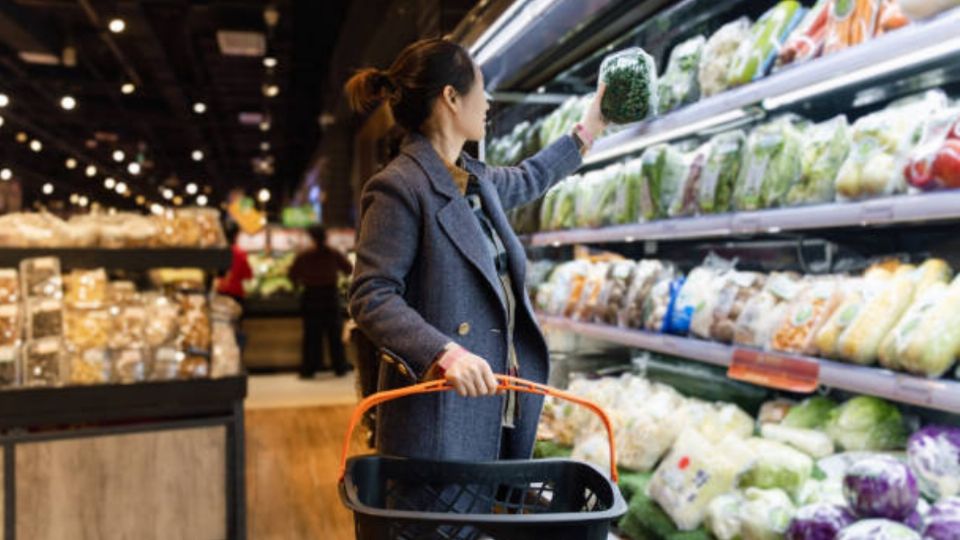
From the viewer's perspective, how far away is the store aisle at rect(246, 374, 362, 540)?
3814 mm

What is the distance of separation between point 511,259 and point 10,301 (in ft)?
7.25

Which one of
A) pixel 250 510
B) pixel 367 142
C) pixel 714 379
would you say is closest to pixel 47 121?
pixel 367 142

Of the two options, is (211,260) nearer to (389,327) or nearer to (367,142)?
(389,327)

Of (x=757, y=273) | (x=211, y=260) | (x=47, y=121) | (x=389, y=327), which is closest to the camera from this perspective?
(x=389, y=327)

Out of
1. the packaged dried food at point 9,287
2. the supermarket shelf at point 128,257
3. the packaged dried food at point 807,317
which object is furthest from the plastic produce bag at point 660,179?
the packaged dried food at point 9,287

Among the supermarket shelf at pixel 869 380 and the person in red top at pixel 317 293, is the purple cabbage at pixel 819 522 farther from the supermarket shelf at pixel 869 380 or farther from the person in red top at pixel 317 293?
the person in red top at pixel 317 293

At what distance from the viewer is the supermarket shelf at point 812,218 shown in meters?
1.59

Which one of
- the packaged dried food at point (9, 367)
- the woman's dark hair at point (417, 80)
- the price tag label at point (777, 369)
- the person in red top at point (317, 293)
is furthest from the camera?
the person in red top at point (317, 293)

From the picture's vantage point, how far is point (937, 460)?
5.58 ft

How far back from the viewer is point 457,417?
5.08 feet

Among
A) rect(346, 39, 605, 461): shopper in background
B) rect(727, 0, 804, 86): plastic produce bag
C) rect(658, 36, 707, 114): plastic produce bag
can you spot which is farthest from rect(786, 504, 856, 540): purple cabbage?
rect(658, 36, 707, 114): plastic produce bag

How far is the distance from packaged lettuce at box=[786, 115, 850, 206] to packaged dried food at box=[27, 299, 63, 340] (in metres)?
2.52

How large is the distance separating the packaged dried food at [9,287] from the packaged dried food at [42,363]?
208mm

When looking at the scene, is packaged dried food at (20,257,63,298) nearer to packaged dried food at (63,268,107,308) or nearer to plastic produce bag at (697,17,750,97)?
packaged dried food at (63,268,107,308)
